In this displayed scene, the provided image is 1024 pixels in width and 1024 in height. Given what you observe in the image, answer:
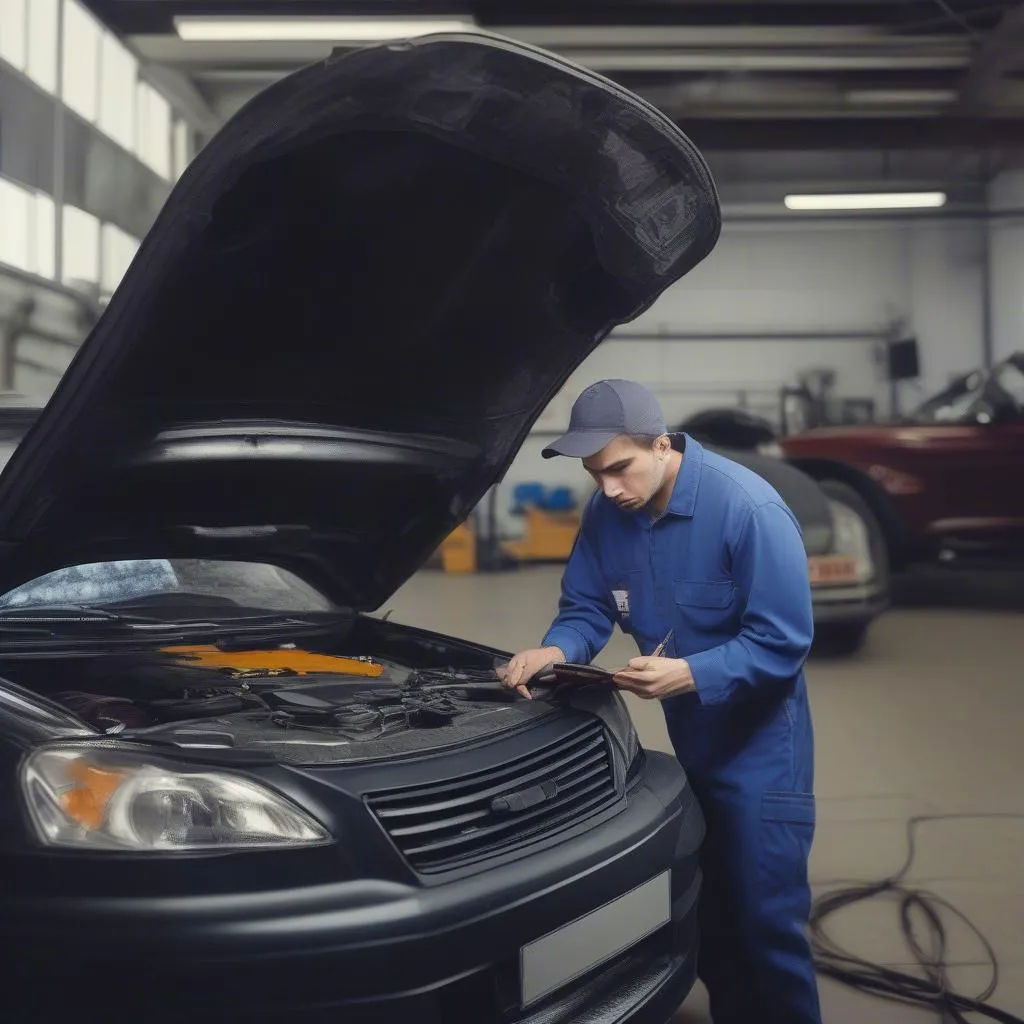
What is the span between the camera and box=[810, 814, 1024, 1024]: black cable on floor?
2.51 meters

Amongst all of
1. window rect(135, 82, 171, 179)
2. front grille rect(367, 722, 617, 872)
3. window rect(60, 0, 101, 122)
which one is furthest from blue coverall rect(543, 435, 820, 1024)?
window rect(135, 82, 171, 179)

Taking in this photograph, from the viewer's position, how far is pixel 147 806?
1.54 meters

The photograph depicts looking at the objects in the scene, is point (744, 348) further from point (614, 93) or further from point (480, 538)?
point (614, 93)

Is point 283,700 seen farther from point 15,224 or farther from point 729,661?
point 15,224

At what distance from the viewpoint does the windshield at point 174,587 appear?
2316 millimetres

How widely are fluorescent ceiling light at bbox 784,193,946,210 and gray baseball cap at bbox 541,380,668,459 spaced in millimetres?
7802

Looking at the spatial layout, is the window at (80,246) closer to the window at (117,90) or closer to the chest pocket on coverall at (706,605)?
the window at (117,90)

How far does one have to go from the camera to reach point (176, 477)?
228 centimetres

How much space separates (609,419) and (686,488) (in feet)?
0.68

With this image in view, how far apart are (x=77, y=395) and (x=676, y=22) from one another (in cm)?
727

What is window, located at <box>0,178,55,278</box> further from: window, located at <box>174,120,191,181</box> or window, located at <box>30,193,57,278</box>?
window, located at <box>174,120,191,181</box>

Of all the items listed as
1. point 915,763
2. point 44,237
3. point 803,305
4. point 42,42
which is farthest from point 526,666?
point 803,305

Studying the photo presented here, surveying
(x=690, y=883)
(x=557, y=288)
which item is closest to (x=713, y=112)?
(x=557, y=288)

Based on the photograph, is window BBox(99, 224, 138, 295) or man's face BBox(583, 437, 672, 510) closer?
man's face BBox(583, 437, 672, 510)
